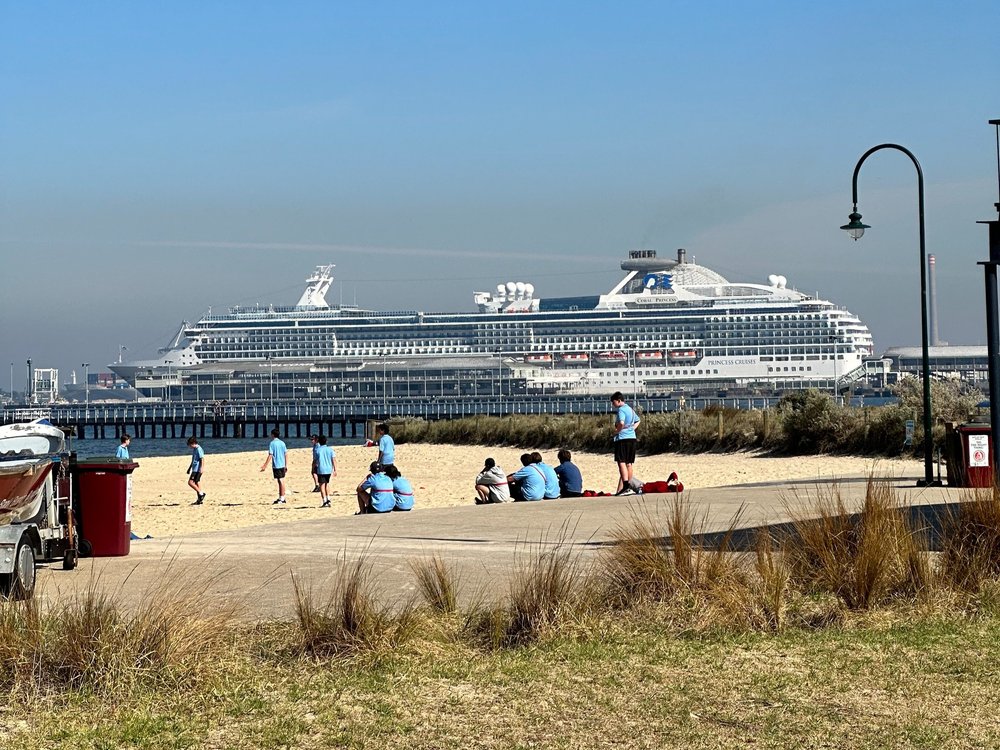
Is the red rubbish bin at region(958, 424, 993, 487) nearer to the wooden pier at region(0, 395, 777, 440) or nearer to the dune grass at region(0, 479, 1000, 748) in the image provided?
the dune grass at region(0, 479, 1000, 748)

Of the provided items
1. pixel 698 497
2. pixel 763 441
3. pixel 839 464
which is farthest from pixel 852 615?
pixel 763 441

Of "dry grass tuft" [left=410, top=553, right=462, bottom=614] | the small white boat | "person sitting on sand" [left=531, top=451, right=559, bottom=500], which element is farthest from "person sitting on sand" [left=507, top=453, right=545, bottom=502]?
"dry grass tuft" [left=410, top=553, right=462, bottom=614]

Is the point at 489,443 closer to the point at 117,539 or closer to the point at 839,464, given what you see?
the point at 839,464

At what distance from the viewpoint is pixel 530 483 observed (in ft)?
51.4

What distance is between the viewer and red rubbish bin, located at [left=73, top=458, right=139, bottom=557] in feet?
33.4

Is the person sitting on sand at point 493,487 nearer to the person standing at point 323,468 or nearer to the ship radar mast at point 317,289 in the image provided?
the person standing at point 323,468

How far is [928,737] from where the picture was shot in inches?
187

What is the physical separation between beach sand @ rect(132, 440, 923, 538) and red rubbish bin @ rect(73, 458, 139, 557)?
319 centimetres

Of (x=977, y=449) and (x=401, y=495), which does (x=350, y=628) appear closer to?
(x=401, y=495)

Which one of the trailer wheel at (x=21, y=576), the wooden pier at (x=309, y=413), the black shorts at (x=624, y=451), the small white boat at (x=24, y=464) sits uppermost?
the small white boat at (x=24, y=464)

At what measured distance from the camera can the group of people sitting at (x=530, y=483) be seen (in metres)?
15.7

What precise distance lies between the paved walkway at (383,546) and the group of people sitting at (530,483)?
551mm

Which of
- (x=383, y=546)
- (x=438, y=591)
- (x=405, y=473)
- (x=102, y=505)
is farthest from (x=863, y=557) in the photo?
(x=405, y=473)

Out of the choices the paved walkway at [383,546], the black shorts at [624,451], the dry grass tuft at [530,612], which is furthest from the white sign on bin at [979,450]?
the dry grass tuft at [530,612]
